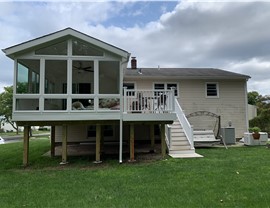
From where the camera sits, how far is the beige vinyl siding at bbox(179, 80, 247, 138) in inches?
655

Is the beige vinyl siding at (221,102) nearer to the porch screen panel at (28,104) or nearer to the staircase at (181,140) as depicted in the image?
the staircase at (181,140)

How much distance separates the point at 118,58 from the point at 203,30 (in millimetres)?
7296

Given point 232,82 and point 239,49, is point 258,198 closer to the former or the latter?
point 232,82

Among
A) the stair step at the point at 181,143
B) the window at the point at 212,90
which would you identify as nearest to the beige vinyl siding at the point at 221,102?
the window at the point at 212,90

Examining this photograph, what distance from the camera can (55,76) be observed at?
11336 mm

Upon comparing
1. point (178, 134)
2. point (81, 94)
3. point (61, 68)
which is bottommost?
point (178, 134)

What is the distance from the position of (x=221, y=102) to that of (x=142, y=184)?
11562mm

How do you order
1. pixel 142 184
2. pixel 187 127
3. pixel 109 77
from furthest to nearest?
pixel 187 127 → pixel 109 77 → pixel 142 184

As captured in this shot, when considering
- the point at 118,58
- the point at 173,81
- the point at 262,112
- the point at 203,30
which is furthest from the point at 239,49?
the point at 118,58

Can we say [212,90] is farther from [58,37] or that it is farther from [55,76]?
[58,37]

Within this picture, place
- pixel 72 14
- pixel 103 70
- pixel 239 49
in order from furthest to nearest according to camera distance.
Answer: pixel 239 49 → pixel 72 14 → pixel 103 70

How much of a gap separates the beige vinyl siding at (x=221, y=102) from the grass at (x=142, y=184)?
6.85 meters

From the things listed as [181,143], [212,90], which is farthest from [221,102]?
[181,143]

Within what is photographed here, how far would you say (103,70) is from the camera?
1102 cm
